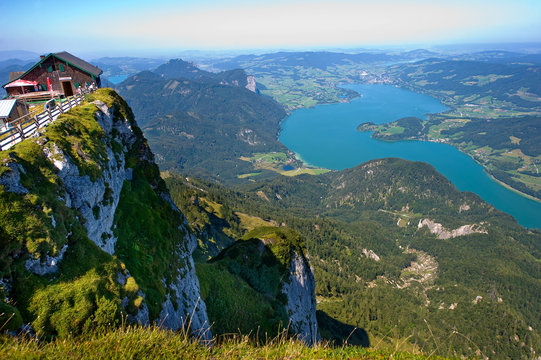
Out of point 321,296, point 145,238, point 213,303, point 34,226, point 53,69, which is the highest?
point 53,69

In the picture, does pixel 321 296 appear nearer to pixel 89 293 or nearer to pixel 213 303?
pixel 213 303

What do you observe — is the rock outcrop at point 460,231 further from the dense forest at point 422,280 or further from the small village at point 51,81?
the small village at point 51,81

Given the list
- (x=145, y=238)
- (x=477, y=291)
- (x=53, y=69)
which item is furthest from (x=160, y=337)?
(x=477, y=291)

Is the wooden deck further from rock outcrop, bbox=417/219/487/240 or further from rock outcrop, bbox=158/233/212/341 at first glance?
rock outcrop, bbox=417/219/487/240

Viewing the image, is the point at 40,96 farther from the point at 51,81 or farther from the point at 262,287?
the point at 262,287

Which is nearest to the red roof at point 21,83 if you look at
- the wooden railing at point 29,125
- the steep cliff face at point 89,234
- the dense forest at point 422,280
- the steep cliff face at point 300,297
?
the wooden railing at point 29,125

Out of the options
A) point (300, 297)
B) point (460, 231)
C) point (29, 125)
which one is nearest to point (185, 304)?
point (29, 125)

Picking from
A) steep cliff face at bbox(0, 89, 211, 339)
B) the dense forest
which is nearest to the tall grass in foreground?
steep cliff face at bbox(0, 89, 211, 339)
